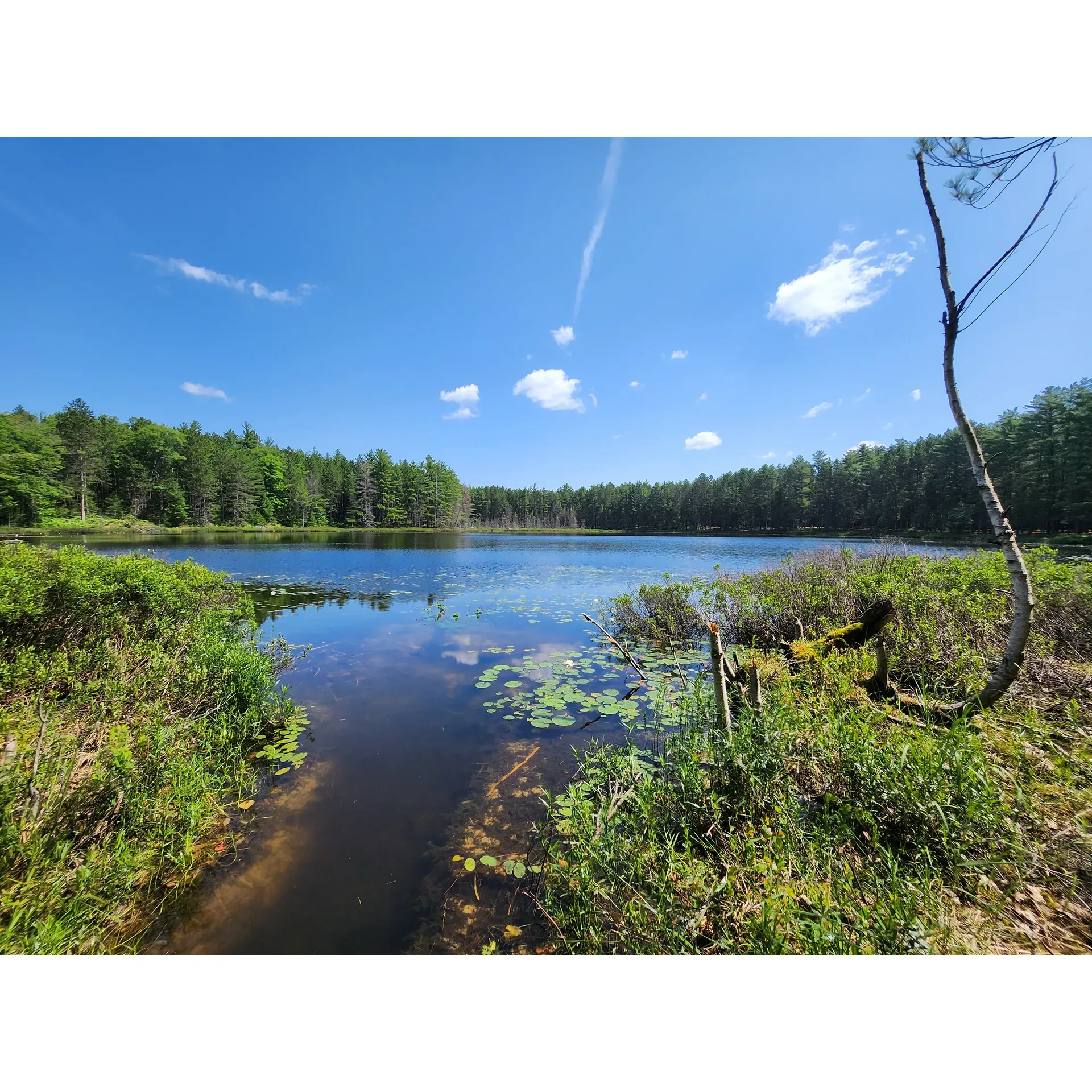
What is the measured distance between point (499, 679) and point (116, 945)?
509 cm

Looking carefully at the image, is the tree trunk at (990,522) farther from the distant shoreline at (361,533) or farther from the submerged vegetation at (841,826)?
the distant shoreline at (361,533)

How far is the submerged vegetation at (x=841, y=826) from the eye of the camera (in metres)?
2.21

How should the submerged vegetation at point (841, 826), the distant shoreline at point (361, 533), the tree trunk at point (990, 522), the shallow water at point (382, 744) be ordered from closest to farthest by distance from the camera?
the submerged vegetation at point (841, 826) → the shallow water at point (382, 744) → the tree trunk at point (990, 522) → the distant shoreline at point (361, 533)

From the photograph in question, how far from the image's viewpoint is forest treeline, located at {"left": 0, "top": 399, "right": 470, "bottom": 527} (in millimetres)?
39906

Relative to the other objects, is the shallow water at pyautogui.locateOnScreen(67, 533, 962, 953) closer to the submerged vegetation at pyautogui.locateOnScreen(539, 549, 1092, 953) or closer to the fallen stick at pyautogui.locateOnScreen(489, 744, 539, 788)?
the fallen stick at pyautogui.locateOnScreen(489, 744, 539, 788)

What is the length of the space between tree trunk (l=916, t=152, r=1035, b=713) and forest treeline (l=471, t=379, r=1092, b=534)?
0.97 ft

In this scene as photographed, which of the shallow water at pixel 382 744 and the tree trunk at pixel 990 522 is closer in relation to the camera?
the shallow water at pixel 382 744

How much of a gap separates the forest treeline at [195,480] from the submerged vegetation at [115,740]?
52.4 metres

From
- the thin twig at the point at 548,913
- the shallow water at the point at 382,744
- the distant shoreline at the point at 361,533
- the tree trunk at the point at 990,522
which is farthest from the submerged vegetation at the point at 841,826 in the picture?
the distant shoreline at the point at 361,533

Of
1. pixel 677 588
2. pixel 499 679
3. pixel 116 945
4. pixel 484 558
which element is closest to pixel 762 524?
pixel 484 558

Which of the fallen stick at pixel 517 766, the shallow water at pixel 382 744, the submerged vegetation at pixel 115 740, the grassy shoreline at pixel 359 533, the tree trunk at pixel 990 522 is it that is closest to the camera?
the submerged vegetation at pixel 115 740

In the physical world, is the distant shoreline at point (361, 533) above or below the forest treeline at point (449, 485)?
below

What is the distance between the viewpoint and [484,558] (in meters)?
27.7

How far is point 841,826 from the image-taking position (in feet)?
9.34
